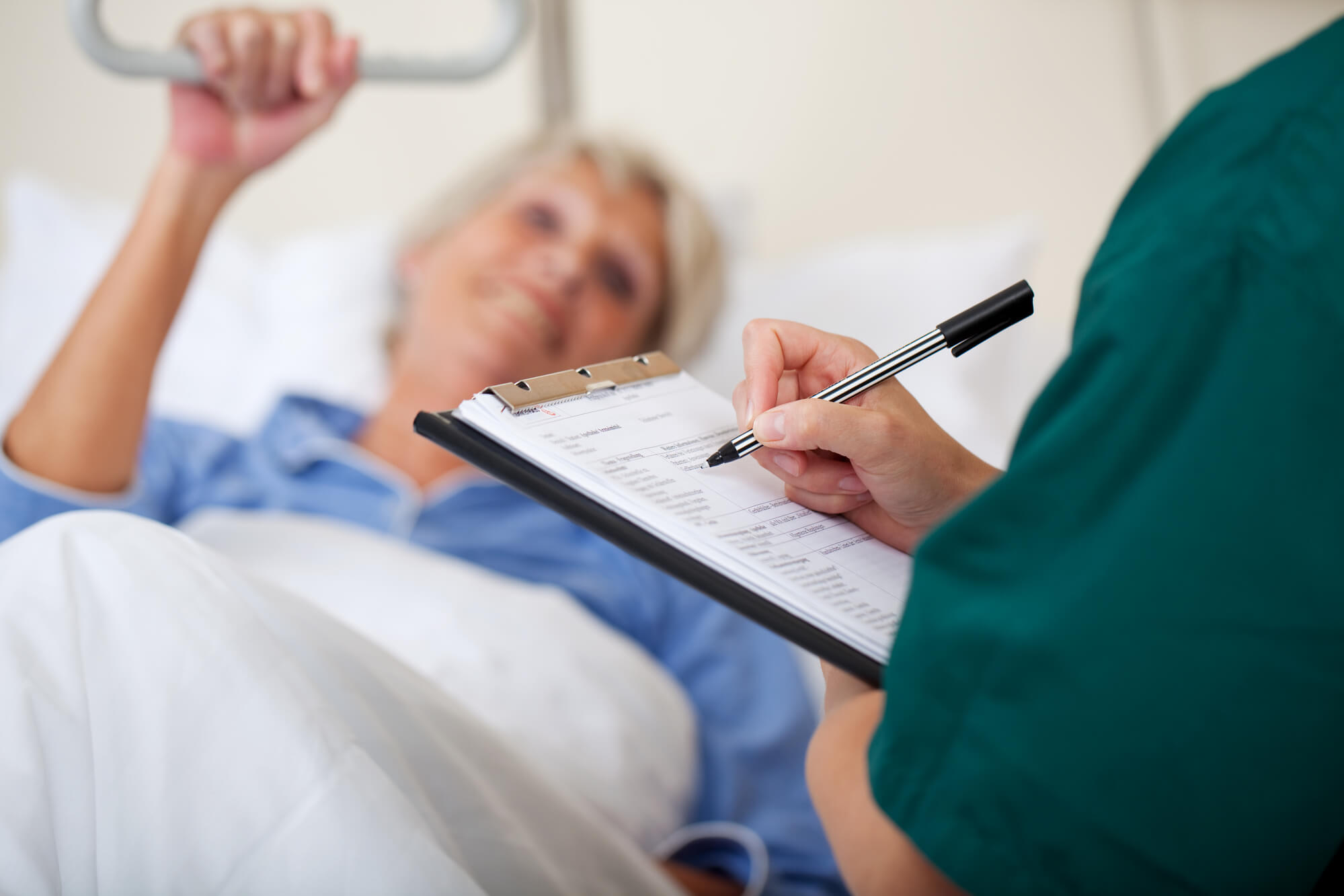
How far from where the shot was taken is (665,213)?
138cm

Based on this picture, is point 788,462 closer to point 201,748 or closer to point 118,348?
point 201,748

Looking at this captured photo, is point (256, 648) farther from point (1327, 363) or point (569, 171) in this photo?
point (569, 171)

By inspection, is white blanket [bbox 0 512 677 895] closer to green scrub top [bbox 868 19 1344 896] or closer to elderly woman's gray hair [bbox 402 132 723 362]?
green scrub top [bbox 868 19 1344 896]

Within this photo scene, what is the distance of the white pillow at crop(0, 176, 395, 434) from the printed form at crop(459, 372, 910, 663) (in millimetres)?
1059

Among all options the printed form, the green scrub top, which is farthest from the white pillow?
the green scrub top

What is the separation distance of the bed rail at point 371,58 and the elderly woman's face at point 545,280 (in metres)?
0.36

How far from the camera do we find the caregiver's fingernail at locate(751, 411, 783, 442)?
0.45m

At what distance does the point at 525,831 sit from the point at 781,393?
31 cm

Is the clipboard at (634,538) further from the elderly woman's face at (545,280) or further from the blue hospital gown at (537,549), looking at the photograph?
the elderly woman's face at (545,280)

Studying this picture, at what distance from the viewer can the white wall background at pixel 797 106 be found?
1.48 m

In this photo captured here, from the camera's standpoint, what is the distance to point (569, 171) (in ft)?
4.33

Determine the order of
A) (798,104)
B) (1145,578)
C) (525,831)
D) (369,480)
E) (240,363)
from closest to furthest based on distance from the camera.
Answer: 1. (1145,578)
2. (525,831)
3. (369,480)
4. (240,363)
5. (798,104)

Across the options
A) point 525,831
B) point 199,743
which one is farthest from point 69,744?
point 525,831

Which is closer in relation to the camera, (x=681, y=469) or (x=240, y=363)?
(x=681, y=469)
